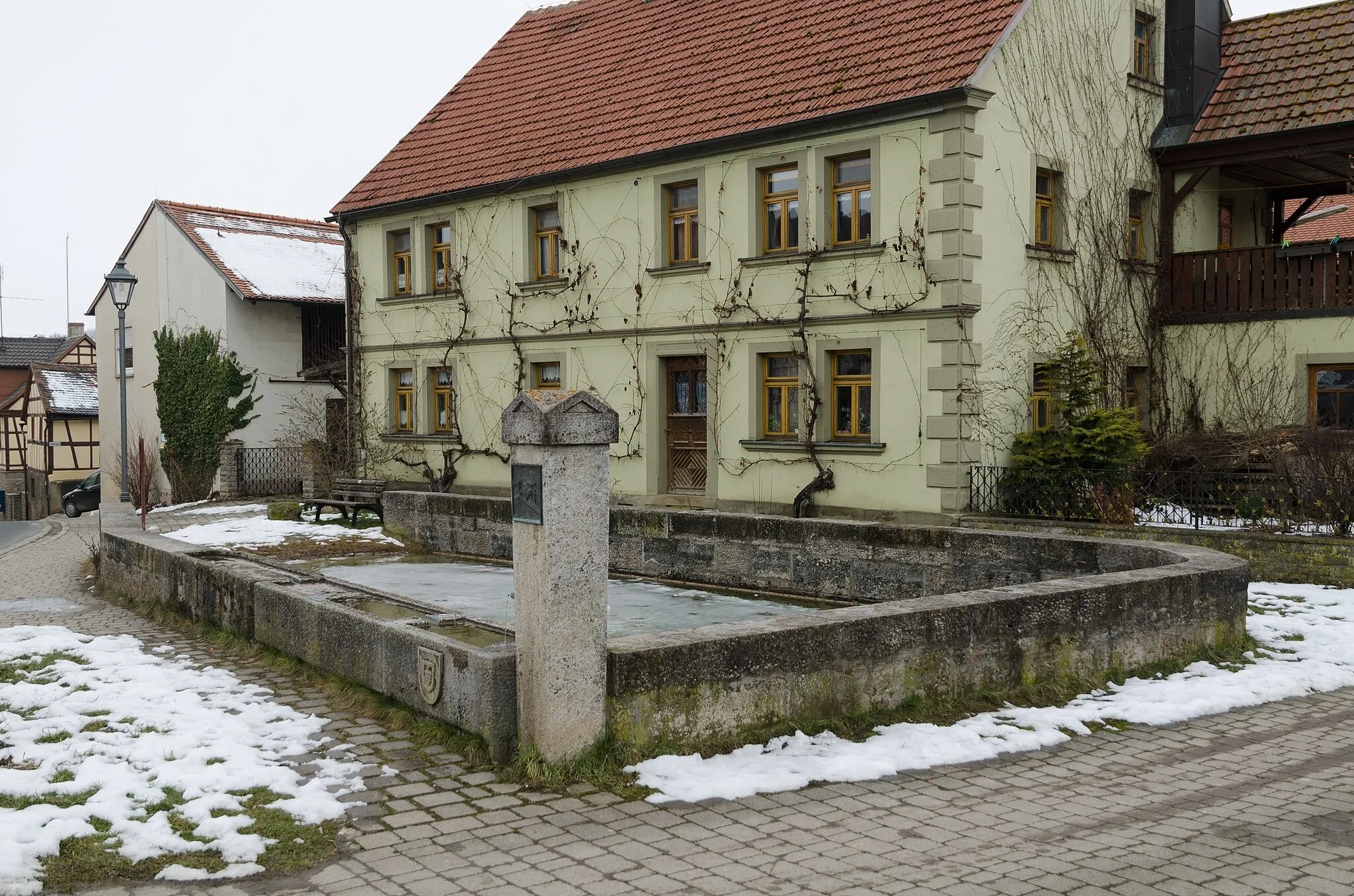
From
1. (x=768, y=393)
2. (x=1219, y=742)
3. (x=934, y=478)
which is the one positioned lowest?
(x=1219, y=742)

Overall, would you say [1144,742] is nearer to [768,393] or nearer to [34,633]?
[34,633]

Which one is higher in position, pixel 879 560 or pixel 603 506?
pixel 603 506

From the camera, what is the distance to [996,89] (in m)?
17.2

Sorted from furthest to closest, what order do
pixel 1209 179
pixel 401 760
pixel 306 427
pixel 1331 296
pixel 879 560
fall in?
pixel 306 427
pixel 1209 179
pixel 1331 296
pixel 879 560
pixel 401 760

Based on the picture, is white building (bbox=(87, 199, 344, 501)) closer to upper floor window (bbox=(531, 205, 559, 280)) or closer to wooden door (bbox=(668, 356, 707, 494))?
Answer: upper floor window (bbox=(531, 205, 559, 280))

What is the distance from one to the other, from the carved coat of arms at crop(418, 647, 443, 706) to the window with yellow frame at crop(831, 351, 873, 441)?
11.5m

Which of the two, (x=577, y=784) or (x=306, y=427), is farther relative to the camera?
(x=306, y=427)

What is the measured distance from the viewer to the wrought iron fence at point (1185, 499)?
13.0 meters

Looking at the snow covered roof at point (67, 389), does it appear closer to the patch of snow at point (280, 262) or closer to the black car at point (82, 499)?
the black car at point (82, 499)

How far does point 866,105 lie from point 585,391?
11908 millimetres

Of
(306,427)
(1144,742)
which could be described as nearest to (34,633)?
(1144,742)

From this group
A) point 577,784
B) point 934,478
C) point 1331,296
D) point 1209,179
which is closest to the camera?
point 577,784

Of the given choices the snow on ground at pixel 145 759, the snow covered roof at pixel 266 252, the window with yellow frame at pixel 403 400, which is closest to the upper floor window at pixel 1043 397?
the snow on ground at pixel 145 759

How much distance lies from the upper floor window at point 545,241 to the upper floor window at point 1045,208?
8.29 metres
